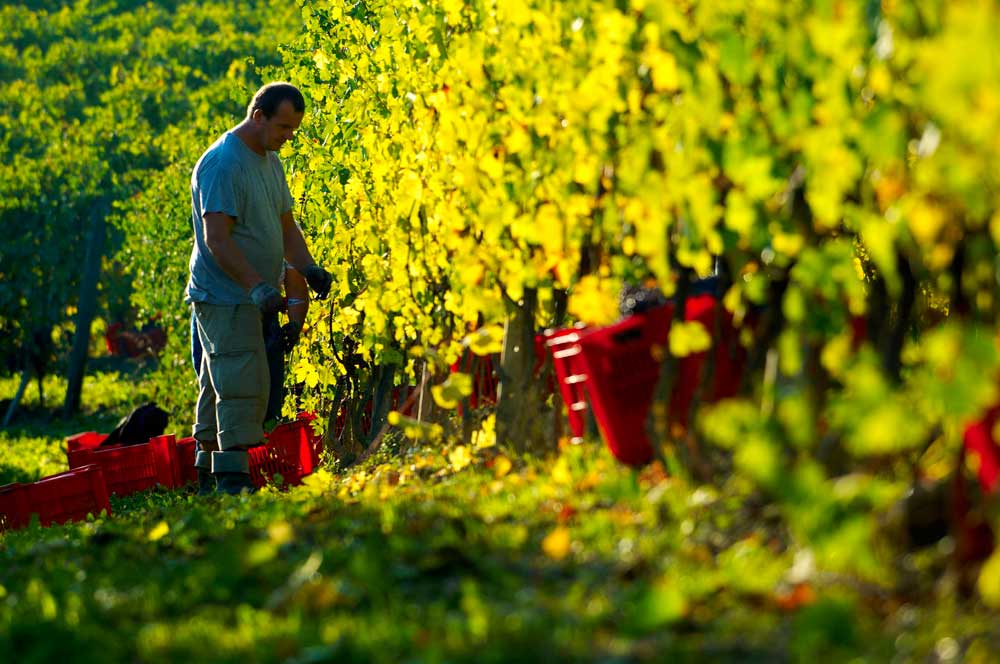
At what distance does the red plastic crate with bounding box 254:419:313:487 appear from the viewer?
8977 millimetres

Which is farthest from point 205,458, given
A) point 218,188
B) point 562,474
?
point 562,474

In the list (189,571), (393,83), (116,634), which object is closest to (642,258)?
(189,571)

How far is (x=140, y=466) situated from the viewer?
1007 cm

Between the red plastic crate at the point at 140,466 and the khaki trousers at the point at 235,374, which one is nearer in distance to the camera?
the khaki trousers at the point at 235,374

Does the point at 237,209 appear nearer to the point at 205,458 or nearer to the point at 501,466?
the point at 205,458

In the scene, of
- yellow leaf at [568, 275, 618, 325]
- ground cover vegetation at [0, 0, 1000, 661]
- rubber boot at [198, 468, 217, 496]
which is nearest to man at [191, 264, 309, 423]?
rubber boot at [198, 468, 217, 496]

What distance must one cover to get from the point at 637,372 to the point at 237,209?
10.3 feet

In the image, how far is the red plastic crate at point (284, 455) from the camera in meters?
8.98

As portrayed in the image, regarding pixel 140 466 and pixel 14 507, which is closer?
pixel 14 507

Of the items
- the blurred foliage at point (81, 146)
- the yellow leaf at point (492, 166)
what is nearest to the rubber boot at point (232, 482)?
the yellow leaf at point (492, 166)

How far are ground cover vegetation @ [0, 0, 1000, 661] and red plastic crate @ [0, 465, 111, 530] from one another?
5.78 ft

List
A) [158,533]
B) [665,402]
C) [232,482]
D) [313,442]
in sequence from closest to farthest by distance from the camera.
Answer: [665,402] < [158,533] < [232,482] < [313,442]

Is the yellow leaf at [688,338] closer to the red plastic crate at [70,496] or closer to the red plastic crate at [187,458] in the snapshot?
the red plastic crate at [70,496]

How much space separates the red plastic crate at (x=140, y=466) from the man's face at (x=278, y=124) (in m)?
3.47
